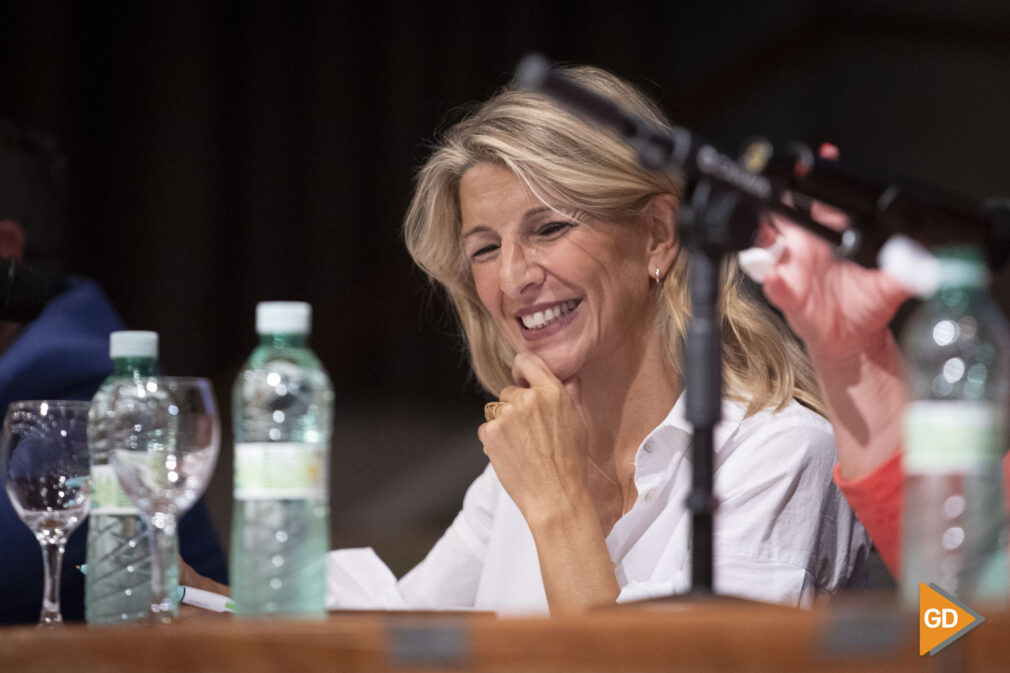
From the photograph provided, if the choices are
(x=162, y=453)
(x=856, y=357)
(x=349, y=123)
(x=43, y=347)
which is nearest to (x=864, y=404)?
(x=856, y=357)

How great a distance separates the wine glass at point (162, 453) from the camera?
96cm

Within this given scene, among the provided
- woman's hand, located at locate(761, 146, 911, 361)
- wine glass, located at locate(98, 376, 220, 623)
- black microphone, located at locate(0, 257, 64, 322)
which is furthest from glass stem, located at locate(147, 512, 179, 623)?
woman's hand, located at locate(761, 146, 911, 361)

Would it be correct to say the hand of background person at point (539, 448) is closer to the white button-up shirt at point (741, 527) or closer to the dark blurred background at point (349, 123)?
the white button-up shirt at point (741, 527)

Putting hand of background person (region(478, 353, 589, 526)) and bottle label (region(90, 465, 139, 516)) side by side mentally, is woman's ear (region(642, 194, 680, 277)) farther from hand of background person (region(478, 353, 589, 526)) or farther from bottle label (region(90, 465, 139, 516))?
bottle label (region(90, 465, 139, 516))

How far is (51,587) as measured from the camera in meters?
1.06

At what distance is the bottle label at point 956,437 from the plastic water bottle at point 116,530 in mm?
616

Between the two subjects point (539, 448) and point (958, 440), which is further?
point (539, 448)

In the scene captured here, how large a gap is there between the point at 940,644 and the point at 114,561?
0.69 m

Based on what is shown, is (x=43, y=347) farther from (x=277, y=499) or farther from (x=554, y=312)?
(x=277, y=499)

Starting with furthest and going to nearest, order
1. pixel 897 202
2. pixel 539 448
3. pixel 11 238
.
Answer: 1. pixel 11 238
2. pixel 539 448
3. pixel 897 202

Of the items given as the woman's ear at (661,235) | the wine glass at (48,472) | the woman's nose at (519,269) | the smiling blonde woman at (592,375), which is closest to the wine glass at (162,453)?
the wine glass at (48,472)

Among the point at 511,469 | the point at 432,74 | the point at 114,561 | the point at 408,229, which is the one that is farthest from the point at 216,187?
the point at 114,561

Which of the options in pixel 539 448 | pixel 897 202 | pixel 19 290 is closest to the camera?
pixel 897 202

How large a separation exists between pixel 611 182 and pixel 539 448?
1.35 ft
